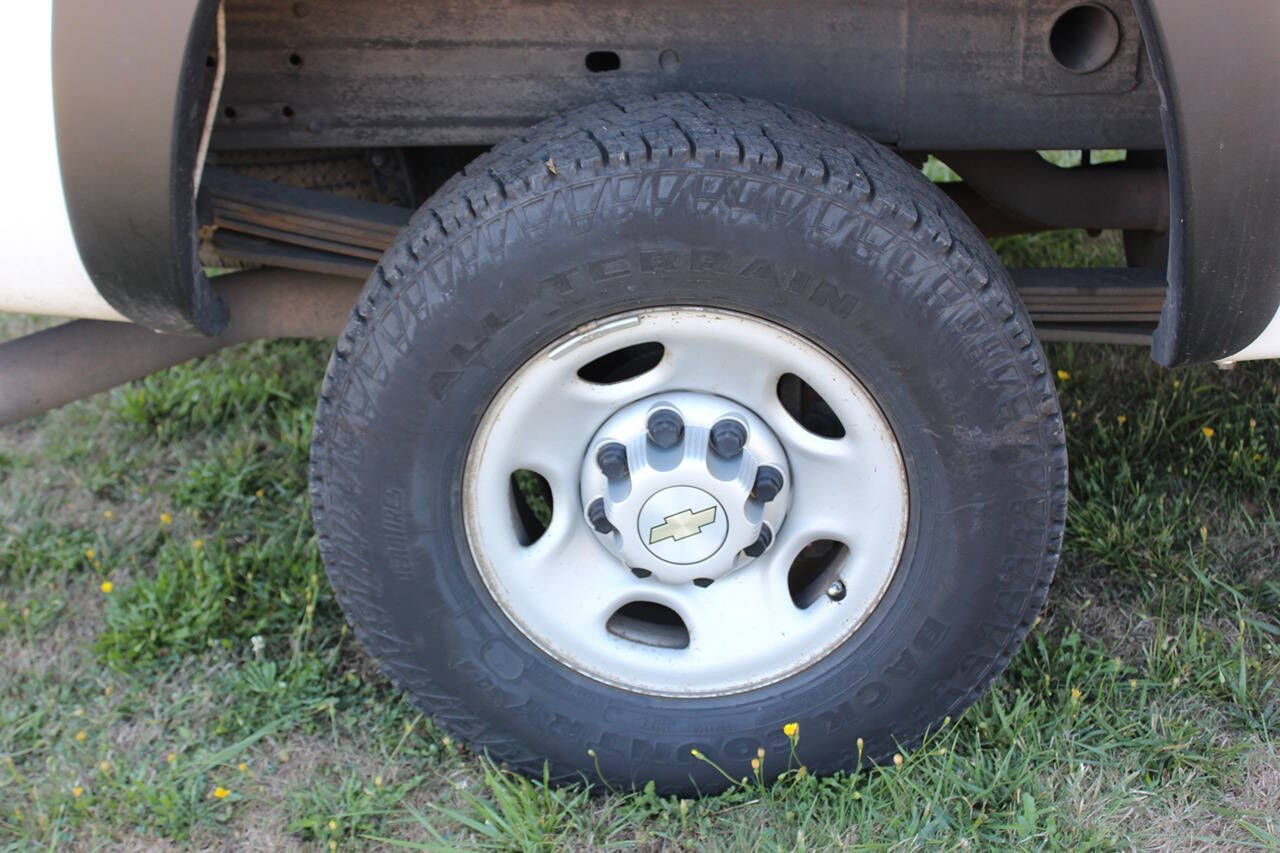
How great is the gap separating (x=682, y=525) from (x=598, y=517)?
15cm

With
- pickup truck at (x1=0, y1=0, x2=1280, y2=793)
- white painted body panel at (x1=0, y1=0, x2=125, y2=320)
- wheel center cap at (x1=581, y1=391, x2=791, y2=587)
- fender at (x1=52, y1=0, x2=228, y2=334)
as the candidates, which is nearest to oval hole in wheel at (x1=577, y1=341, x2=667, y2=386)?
pickup truck at (x1=0, y1=0, x2=1280, y2=793)

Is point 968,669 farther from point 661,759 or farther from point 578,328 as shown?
point 578,328

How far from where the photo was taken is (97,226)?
182 cm

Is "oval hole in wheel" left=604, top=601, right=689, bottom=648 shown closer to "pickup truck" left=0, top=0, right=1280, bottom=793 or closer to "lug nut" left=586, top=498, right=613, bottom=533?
"pickup truck" left=0, top=0, right=1280, bottom=793

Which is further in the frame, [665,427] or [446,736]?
[446,736]

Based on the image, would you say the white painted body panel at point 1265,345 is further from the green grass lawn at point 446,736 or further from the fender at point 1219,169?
the green grass lawn at point 446,736

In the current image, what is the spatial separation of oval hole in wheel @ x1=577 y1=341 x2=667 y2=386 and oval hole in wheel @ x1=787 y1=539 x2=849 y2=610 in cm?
48

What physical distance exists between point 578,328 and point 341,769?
3.41 feet

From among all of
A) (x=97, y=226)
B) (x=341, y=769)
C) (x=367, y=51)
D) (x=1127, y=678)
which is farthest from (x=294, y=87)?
(x=1127, y=678)

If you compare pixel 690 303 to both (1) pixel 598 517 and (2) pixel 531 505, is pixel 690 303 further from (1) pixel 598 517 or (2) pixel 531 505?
(2) pixel 531 505

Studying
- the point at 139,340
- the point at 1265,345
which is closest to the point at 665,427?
the point at 1265,345

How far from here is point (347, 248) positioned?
234 cm

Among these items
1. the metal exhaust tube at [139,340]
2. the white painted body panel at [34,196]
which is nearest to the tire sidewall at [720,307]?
the white painted body panel at [34,196]

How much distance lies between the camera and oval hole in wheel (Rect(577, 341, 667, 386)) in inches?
89.7
